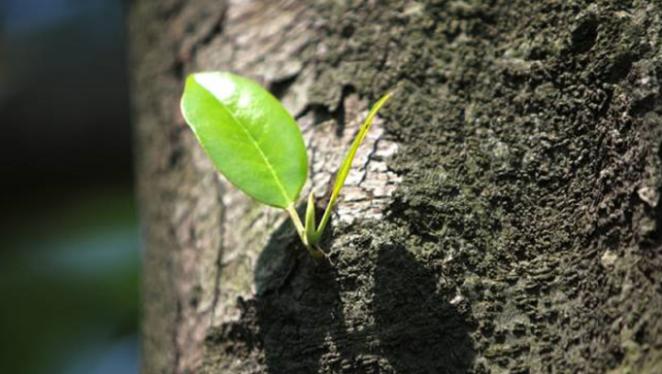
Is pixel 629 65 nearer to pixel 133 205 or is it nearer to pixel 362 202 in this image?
pixel 362 202

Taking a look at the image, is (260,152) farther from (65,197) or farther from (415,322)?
(65,197)

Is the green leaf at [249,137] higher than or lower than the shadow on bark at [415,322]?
higher

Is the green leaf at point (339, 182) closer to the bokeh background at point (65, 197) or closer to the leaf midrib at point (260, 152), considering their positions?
the leaf midrib at point (260, 152)

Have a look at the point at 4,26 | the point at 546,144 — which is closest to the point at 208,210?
the point at 546,144

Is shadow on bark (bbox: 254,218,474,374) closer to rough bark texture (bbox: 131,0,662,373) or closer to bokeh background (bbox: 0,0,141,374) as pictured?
rough bark texture (bbox: 131,0,662,373)

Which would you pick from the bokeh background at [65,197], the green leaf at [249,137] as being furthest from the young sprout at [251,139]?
the bokeh background at [65,197]

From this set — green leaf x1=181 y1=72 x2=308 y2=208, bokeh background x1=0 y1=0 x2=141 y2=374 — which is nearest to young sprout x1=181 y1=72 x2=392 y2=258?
green leaf x1=181 y1=72 x2=308 y2=208
